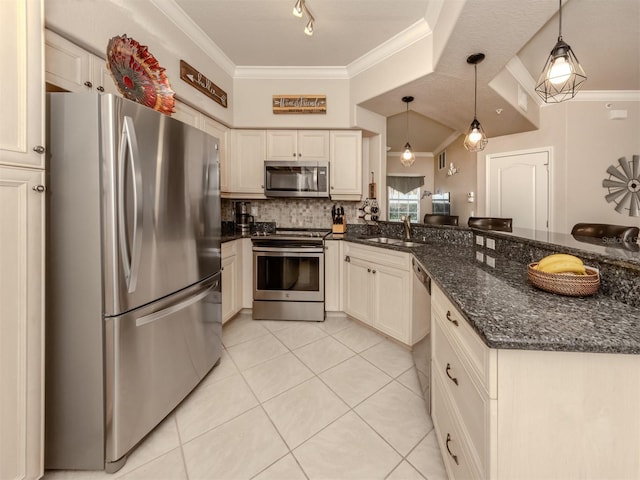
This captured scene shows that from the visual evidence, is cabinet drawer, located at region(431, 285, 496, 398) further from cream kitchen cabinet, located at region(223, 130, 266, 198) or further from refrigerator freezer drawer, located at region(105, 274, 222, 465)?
cream kitchen cabinet, located at region(223, 130, 266, 198)

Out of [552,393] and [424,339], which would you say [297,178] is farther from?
[552,393]

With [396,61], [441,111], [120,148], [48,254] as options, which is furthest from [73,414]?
[441,111]

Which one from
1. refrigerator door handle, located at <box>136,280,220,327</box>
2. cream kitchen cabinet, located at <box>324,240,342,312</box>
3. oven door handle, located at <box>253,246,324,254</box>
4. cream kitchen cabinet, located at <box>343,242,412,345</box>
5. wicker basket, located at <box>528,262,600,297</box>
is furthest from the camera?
cream kitchen cabinet, located at <box>324,240,342,312</box>

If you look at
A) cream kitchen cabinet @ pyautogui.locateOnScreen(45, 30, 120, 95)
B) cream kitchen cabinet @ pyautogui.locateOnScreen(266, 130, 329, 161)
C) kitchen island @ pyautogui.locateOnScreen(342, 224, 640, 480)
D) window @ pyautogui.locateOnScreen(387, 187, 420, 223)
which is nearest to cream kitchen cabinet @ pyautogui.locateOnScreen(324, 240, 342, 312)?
cream kitchen cabinet @ pyautogui.locateOnScreen(266, 130, 329, 161)

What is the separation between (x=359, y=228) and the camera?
3301 millimetres

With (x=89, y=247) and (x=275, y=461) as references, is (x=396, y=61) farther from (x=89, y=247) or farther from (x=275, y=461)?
(x=275, y=461)

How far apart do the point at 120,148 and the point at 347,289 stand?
217 cm

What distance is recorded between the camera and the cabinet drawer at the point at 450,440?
845 millimetres

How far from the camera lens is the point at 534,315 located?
0.80 m

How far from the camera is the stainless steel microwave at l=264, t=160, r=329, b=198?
2.87 meters

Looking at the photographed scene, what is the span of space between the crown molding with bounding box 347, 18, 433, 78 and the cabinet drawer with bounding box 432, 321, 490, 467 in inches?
91.3

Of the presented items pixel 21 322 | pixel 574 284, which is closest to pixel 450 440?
pixel 574 284

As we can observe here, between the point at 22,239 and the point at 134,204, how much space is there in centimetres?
37

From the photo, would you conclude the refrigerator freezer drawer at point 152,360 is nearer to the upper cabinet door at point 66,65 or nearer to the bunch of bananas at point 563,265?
the upper cabinet door at point 66,65
